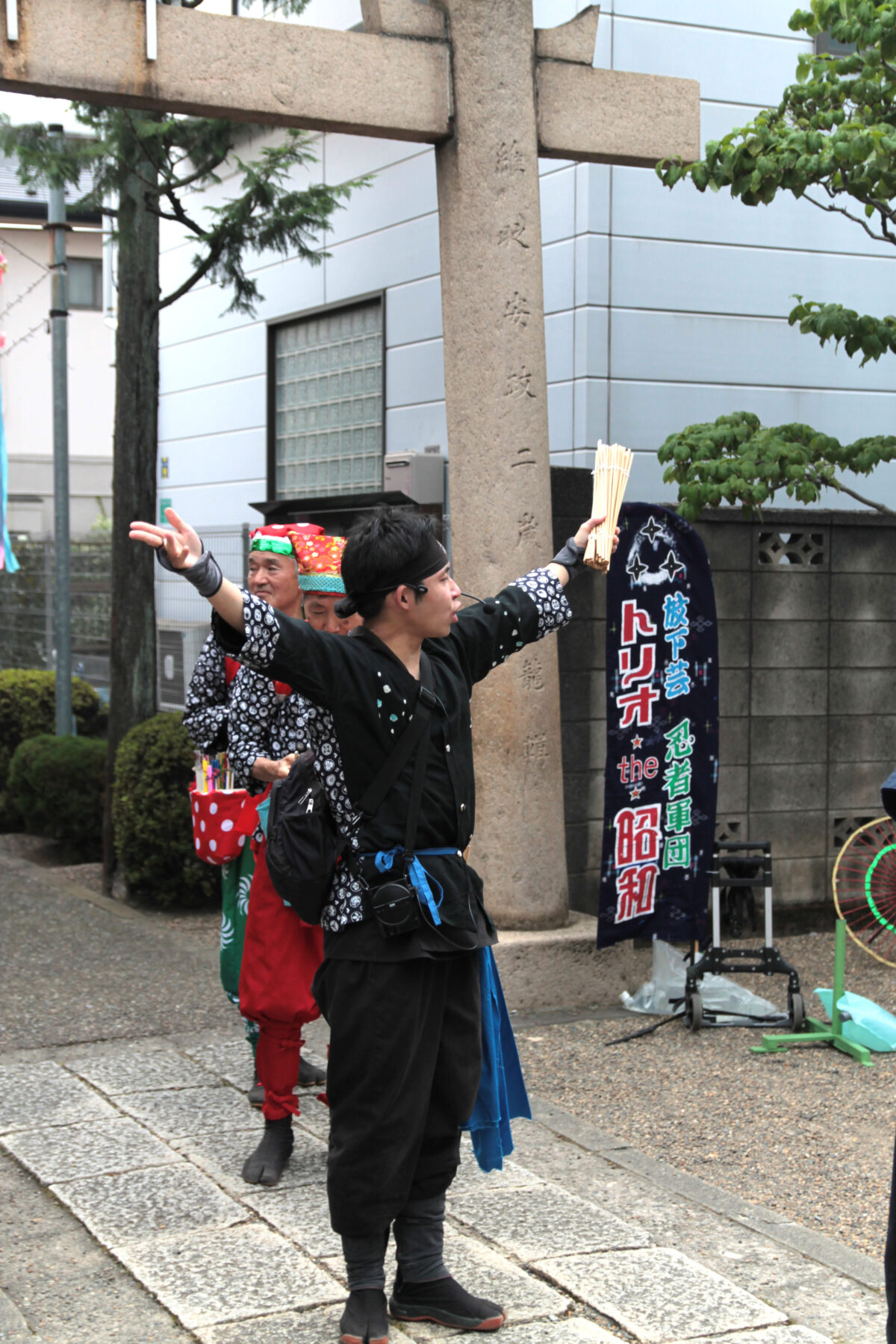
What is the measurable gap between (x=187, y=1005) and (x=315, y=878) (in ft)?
11.2

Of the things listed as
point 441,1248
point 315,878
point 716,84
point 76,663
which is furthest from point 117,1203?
point 76,663

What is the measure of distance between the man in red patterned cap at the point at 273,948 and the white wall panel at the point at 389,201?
5890 millimetres

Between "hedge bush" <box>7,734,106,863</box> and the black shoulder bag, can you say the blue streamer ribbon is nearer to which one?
the black shoulder bag

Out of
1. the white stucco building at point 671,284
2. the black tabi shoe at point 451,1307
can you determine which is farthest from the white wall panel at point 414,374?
the black tabi shoe at point 451,1307

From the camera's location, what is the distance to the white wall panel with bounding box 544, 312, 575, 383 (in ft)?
27.7

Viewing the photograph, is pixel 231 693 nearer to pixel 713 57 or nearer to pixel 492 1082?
pixel 492 1082

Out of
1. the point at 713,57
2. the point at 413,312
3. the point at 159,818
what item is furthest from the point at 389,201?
the point at 159,818

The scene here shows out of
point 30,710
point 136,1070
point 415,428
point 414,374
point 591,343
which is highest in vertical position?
point 414,374

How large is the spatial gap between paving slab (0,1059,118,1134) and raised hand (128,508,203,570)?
8.77 feet

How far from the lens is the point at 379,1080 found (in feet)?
11.0

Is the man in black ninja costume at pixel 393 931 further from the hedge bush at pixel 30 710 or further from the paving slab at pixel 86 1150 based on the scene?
the hedge bush at pixel 30 710

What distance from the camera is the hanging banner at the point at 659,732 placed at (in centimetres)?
650

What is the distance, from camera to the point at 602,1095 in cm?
545

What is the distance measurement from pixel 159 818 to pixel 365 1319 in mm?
5377
